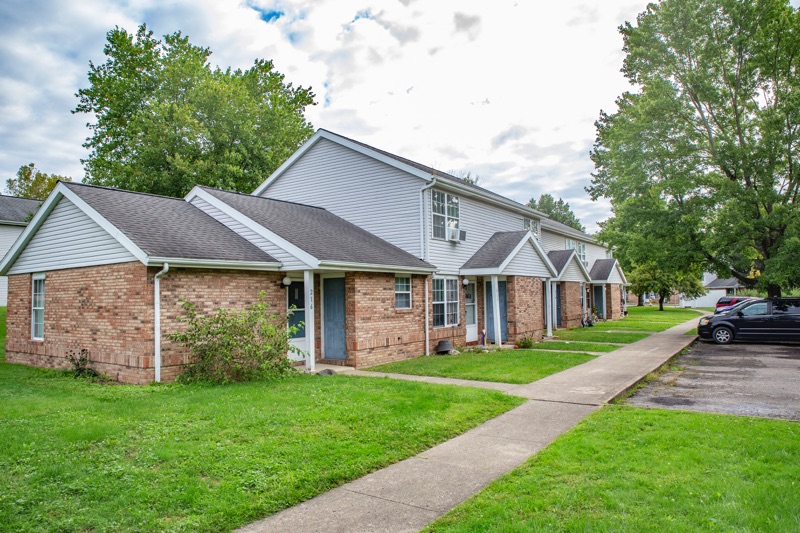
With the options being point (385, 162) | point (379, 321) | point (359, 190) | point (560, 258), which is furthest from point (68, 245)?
point (560, 258)

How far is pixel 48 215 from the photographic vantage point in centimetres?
1323

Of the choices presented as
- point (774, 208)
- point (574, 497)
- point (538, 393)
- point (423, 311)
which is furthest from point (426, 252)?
point (774, 208)

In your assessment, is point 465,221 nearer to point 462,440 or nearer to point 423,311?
Result: point 423,311

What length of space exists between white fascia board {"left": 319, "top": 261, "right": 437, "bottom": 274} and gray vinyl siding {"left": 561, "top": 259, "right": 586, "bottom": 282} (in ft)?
38.8

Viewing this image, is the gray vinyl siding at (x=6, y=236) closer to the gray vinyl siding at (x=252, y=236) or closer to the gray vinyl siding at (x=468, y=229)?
the gray vinyl siding at (x=252, y=236)

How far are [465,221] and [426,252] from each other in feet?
9.46

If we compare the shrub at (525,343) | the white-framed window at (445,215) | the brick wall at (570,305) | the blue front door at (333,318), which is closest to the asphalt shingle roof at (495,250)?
the white-framed window at (445,215)

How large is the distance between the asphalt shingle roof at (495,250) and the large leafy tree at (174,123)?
14.6 meters

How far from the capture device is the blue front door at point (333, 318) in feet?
45.5

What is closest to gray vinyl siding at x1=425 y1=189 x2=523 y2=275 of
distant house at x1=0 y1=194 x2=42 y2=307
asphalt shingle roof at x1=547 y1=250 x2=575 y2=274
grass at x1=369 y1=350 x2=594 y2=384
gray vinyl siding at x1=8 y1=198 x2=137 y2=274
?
grass at x1=369 y1=350 x2=594 y2=384

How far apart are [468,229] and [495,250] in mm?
1248

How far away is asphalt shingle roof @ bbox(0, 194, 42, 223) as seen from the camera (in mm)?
28328

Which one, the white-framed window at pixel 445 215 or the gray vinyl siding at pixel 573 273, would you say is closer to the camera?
the white-framed window at pixel 445 215

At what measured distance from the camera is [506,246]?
738 inches
